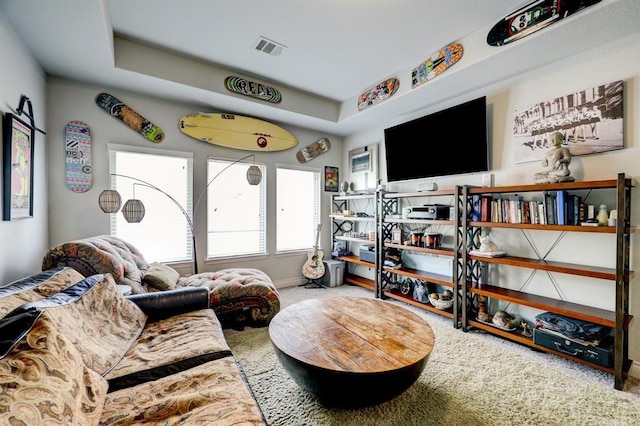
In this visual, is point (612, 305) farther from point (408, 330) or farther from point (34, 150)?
point (34, 150)

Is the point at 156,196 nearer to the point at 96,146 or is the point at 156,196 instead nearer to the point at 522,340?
the point at 96,146

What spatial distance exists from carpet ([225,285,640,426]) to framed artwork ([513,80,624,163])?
1768mm

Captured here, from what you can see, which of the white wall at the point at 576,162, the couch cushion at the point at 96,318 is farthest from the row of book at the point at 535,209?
the couch cushion at the point at 96,318

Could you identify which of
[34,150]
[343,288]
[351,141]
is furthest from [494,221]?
[34,150]

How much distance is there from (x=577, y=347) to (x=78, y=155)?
4761 millimetres

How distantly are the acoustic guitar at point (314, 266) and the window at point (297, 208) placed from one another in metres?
0.29

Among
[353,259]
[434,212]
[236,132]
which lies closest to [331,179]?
[353,259]

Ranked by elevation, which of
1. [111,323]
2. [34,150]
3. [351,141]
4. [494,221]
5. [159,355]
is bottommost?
[159,355]

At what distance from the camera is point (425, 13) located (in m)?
2.22

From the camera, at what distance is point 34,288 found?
1406 millimetres

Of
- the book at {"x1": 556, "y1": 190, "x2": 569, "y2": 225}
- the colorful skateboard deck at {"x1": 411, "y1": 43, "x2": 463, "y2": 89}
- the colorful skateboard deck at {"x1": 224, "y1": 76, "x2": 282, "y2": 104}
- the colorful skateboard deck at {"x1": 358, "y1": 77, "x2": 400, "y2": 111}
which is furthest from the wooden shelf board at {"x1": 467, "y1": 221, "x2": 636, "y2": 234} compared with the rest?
the colorful skateboard deck at {"x1": 224, "y1": 76, "x2": 282, "y2": 104}

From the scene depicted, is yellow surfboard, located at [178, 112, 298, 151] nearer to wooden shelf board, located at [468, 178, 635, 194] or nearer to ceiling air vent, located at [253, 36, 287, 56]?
ceiling air vent, located at [253, 36, 287, 56]

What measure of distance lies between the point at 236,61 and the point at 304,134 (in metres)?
1.64

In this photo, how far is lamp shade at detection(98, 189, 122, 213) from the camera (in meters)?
2.69
